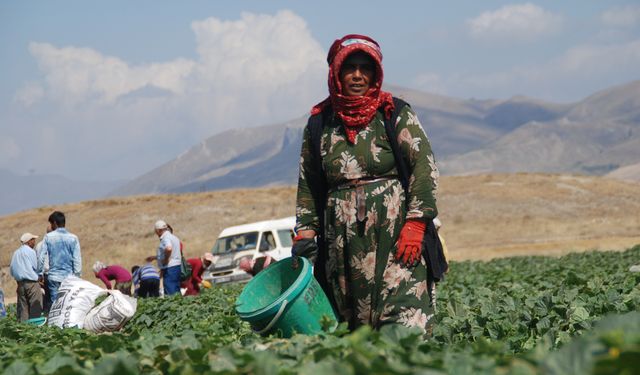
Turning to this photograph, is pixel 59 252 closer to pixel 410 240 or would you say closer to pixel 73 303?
pixel 73 303

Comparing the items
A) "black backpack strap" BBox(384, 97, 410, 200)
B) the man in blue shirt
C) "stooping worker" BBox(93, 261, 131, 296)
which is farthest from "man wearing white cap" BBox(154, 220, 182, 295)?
"black backpack strap" BBox(384, 97, 410, 200)

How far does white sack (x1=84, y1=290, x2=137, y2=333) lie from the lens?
883 centimetres

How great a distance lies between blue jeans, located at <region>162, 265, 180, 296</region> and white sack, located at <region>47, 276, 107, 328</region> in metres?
5.21

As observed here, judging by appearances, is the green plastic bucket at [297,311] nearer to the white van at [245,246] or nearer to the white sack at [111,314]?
the white sack at [111,314]

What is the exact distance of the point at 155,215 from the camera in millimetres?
56625

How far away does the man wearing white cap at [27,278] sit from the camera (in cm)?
1303

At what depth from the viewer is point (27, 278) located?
43.0ft

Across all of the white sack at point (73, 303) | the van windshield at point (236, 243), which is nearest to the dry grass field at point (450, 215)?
the van windshield at point (236, 243)

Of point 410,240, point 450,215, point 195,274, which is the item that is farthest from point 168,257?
point 450,215

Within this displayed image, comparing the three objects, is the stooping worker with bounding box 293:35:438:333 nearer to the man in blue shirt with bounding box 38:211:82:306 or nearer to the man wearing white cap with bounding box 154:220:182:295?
the man in blue shirt with bounding box 38:211:82:306

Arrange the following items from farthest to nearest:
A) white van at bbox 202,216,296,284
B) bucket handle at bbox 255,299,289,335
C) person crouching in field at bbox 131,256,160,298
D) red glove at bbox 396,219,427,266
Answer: white van at bbox 202,216,296,284
person crouching in field at bbox 131,256,160,298
red glove at bbox 396,219,427,266
bucket handle at bbox 255,299,289,335

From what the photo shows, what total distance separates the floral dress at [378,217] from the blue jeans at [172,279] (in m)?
10.1

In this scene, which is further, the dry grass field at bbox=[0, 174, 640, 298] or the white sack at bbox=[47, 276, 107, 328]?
the dry grass field at bbox=[0, 174, 640, 298]

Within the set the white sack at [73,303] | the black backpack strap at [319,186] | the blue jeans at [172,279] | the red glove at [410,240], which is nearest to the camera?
the red glove at [410,240]
